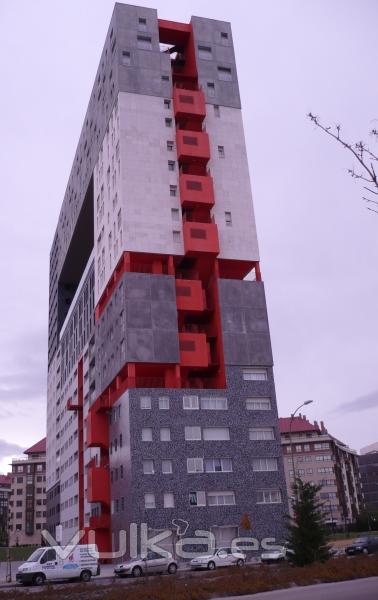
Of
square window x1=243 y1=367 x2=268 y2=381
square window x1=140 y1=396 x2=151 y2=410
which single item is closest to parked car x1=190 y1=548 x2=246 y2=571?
square window x1=140 y1=396 x2=151 y2=410

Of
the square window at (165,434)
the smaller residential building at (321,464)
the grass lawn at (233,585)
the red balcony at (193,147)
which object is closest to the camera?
the grass lawn at (233,585)

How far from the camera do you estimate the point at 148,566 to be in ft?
145

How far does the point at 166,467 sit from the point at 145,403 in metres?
6.66

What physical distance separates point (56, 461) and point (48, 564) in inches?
3186

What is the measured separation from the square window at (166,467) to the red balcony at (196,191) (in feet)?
97.6

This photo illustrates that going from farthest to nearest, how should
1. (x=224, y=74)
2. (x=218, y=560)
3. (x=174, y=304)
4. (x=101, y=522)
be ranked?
(x=224, y=74) < (x=174, y=304) < (x=101, y=522) < (x=218, y=560)

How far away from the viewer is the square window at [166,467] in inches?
2408

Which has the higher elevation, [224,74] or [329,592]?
[224,74]

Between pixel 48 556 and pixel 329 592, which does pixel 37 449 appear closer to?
pixel 48 556

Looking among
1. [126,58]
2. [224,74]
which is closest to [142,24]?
[126,58]

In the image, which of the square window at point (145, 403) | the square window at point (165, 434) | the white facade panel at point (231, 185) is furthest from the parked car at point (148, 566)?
the white facade panel at point (231, 185)

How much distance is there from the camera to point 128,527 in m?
59.6

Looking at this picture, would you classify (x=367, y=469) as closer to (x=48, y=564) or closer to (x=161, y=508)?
(x=161, y=508)

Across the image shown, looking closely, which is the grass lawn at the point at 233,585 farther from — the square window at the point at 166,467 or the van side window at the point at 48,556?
the square window at the point at 166,467
